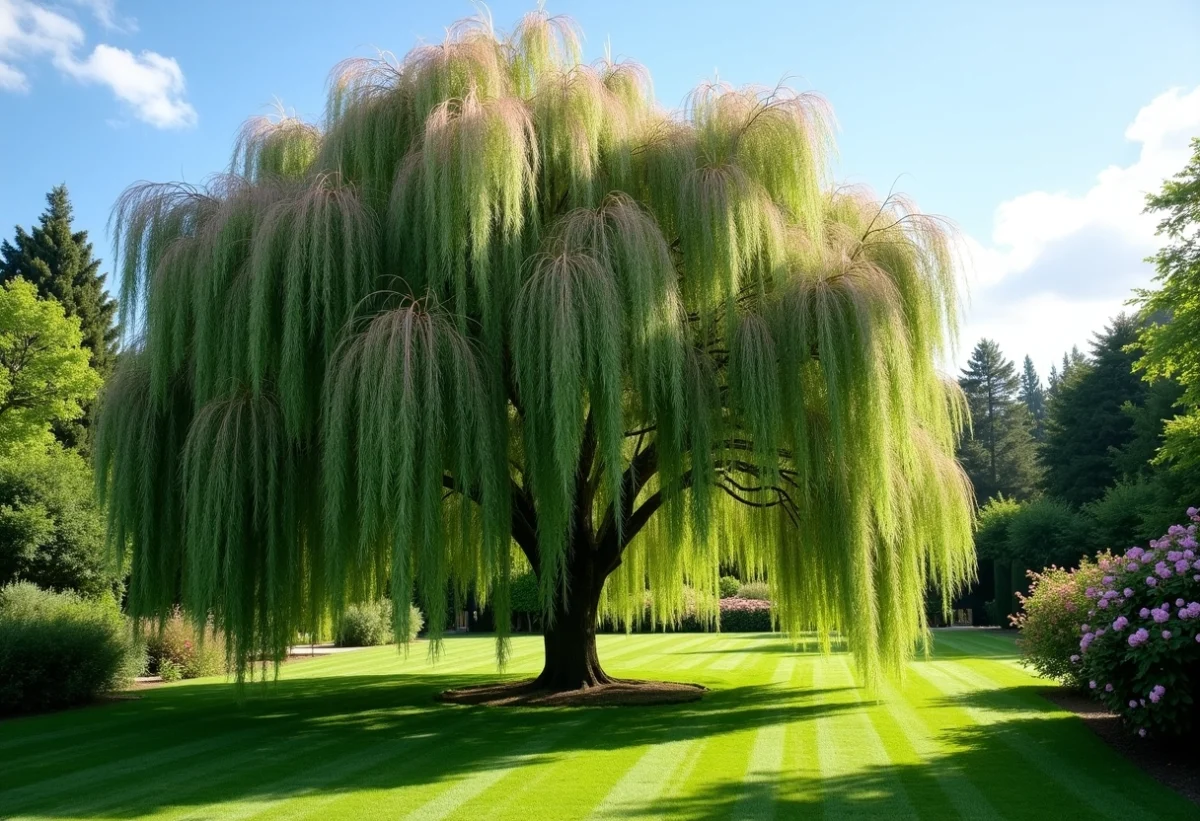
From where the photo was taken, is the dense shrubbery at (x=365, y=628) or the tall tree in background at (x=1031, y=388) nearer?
the dense shrubbery at (x=365, y=628)

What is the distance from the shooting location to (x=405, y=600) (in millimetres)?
8258

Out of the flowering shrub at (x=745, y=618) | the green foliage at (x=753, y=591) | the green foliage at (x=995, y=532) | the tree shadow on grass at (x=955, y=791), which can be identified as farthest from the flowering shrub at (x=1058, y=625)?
the green foliage at (x=995, y=532)

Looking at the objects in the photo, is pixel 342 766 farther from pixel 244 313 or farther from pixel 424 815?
pixel 244 313

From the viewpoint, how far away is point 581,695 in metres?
12.2

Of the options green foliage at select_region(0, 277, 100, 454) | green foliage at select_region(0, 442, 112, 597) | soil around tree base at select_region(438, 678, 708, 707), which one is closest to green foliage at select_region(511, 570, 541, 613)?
green foliage at select_region(0, 442, 112, 597)

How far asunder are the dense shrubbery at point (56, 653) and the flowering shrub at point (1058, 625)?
11.3m

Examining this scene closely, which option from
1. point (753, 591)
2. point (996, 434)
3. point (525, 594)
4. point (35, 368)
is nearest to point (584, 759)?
point (525, 594)

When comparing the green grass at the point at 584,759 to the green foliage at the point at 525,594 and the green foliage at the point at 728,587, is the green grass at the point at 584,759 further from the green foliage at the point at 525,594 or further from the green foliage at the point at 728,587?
the green foliage at the point at 728,587

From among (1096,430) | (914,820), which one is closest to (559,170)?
(914,820)

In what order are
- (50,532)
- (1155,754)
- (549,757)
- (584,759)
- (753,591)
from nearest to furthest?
(1155,754), (584,759), (549,757), (50,532), (753,591)

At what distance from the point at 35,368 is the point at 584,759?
1074 inches

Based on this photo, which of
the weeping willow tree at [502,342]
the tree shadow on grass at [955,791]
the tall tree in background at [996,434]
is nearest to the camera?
the tree shadow on grass at [955,791]

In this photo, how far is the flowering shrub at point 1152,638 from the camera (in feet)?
24.7

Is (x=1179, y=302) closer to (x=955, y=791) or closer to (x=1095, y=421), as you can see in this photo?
(x=955, y=791)
